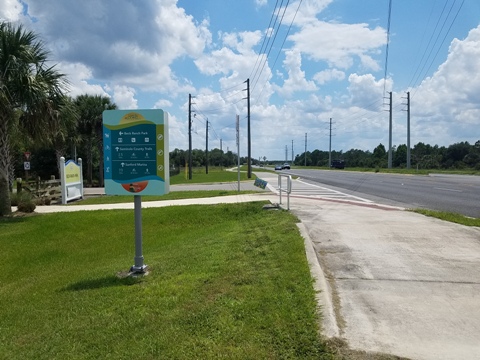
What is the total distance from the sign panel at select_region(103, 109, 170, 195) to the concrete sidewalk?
2708mm

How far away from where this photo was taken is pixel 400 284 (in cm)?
507

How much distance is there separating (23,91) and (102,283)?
9067mm

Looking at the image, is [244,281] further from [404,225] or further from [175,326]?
[404,225]

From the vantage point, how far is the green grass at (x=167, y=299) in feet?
12.2

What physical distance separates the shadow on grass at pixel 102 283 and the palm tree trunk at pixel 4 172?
8325 millimetres

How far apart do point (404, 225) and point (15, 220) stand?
10486mm

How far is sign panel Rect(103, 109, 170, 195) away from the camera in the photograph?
661 cm

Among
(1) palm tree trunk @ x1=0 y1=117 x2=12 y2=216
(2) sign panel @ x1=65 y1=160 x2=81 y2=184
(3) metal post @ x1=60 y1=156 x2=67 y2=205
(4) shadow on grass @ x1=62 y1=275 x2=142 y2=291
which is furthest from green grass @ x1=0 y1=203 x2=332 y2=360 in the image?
(2) sign panel @ x1=65 y1=160 x2=81 y2=184

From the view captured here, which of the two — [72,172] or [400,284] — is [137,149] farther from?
[72,172]

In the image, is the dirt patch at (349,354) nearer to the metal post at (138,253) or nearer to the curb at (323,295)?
the curb at (323,295)

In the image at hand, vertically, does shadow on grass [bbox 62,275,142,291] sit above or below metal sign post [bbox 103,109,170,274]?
below

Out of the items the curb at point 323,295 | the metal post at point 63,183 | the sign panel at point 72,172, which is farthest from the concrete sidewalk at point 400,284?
the sign panel at point 72,172

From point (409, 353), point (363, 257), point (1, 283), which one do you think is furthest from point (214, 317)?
point (1, 283)

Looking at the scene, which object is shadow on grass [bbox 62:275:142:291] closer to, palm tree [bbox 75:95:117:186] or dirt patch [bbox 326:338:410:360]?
dirt patch [bbox 326:338:410:360]
